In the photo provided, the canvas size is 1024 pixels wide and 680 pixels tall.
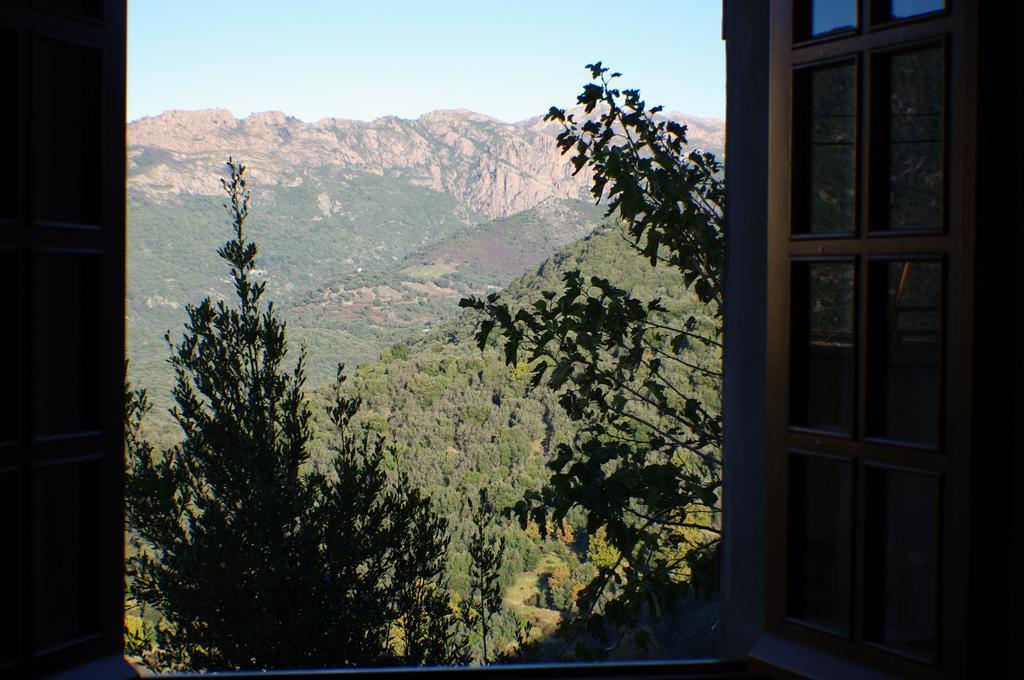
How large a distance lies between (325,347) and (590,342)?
1609cm

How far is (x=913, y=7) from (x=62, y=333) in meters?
1.04

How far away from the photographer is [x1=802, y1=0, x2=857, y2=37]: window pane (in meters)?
Answer: 1.03

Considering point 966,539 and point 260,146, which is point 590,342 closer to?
point 966,539

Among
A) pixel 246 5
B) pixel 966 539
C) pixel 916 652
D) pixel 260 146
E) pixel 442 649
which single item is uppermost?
pixel 246 5

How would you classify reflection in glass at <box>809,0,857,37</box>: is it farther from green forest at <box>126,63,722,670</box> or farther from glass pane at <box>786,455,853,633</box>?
green forest at <box>126,63,722,670</box>

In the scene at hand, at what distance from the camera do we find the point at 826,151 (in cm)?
107

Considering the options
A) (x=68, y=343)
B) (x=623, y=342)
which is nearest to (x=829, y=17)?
(x=68, y=343)

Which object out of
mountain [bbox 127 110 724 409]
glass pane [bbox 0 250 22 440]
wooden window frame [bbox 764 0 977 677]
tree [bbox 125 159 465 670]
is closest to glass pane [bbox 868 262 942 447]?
wooden window frame [bbox 764 0 977 677]

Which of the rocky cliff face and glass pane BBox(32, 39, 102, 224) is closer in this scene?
glass pane BBox(32, 39, 102, 224)

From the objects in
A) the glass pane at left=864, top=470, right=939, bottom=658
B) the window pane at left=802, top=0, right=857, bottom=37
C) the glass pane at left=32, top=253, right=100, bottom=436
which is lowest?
the glass pane at left=864, top=470, right=939, bottom=658

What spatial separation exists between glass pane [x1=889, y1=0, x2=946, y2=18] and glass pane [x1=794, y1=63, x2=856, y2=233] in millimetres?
74

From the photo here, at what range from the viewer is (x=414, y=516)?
3.90 metres

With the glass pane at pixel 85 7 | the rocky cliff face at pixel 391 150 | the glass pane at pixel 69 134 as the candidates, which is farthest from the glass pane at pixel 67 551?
the rocky cliff face at pixel 391 150

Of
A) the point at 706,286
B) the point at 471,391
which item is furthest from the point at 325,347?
the point at 706,286
